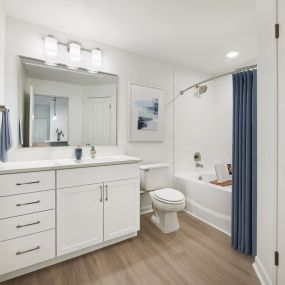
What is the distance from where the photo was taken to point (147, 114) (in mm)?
2717

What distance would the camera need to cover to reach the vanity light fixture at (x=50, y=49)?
1.98m

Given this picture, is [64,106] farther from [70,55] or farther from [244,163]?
[244,163]

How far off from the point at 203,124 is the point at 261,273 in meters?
2.35

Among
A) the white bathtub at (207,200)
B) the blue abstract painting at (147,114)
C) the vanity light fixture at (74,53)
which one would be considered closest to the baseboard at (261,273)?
the white bathtub at (207,200)

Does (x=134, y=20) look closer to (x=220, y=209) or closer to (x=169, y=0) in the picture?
(x=169, y=0)

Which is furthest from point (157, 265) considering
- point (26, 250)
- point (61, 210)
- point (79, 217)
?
point (26, 250)

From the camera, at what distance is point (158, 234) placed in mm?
2154

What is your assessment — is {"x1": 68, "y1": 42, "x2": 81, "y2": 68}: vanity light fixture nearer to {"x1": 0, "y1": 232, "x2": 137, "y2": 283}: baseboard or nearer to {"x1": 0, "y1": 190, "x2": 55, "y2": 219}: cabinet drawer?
{"x1": 0, "y1": 190, "x2": 55, "y2": 219}: cabinet drawer

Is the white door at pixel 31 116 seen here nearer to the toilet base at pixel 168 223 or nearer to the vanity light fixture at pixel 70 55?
the vanity light fixture at pixel 70 55

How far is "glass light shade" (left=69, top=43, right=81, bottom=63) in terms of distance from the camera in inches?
83.5

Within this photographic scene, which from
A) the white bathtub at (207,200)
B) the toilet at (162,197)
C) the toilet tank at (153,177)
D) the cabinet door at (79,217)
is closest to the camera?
the cabinet door at (79,217)

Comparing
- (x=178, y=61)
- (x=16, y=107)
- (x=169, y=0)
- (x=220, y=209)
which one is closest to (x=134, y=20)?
(x=169, y=0)

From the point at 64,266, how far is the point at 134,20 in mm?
2472

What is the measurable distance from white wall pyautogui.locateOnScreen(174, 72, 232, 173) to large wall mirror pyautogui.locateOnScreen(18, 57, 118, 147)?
3.85 ft
